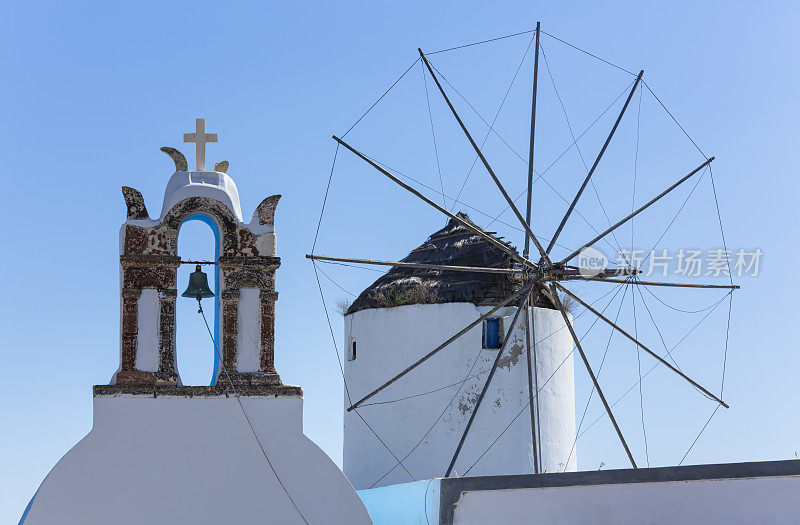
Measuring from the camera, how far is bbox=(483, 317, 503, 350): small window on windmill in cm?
1459

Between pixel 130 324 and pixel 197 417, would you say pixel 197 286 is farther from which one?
pixel 197 417

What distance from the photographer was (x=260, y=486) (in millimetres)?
8945

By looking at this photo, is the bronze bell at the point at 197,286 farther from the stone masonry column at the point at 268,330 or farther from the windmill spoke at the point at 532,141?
the windmill spoke at the point at 532,141

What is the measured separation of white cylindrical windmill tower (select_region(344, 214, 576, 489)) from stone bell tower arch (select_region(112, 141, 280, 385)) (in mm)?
5152

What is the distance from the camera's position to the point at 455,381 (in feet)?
47.2

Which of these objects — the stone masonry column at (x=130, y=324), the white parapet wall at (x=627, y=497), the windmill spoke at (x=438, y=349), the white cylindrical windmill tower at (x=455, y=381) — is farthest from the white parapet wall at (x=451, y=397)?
the stone masonry column at (x=130, y=324)

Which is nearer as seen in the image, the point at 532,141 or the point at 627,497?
the point at 627,497

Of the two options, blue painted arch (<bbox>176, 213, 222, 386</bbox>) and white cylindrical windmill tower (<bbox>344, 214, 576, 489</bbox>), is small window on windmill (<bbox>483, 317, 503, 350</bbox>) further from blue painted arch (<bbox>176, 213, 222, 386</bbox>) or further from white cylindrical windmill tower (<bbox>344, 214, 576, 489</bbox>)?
blue painted arch (<bbox>176, 213, 222, 386</bbox>)

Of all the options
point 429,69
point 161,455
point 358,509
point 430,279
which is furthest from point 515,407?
point 161,455

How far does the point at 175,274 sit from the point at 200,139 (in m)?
1.16

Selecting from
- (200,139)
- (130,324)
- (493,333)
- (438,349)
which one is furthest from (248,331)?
(493,333)

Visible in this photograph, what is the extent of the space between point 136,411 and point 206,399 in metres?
0.54

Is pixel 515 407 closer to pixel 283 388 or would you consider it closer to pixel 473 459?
pixel 473 459

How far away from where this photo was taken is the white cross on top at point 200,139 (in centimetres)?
956
